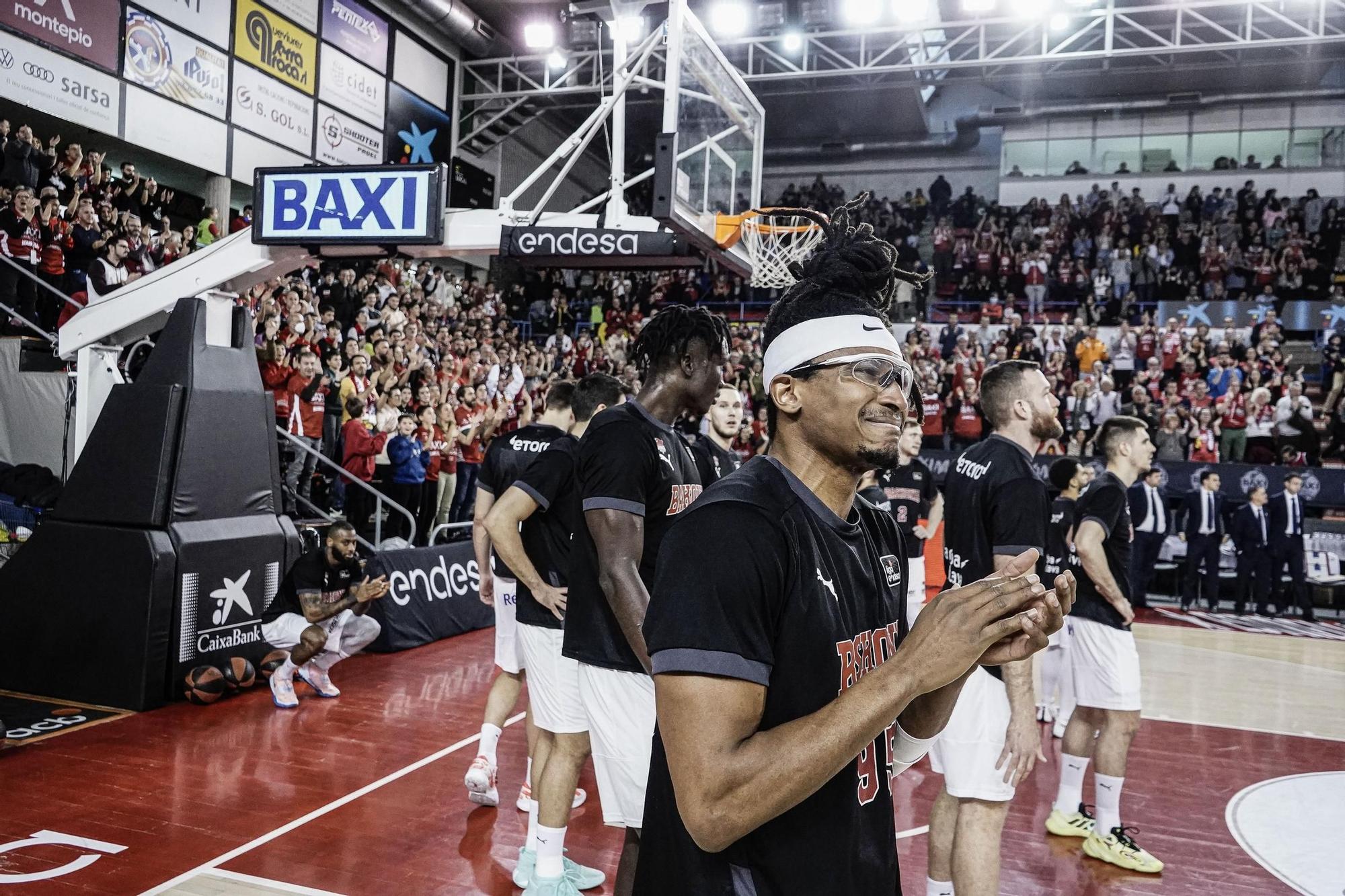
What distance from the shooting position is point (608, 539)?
3383 mm

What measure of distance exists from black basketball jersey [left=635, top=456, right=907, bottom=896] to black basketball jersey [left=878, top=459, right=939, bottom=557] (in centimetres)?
737

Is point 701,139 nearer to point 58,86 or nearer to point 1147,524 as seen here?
point 1147,524

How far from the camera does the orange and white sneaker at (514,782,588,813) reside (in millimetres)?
5125

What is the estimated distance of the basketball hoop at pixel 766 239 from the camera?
7957 millimetres

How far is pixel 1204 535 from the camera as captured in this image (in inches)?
555

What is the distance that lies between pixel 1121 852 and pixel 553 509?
3159mm

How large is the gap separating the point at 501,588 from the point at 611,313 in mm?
16705

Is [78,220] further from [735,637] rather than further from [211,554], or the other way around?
[735,637]

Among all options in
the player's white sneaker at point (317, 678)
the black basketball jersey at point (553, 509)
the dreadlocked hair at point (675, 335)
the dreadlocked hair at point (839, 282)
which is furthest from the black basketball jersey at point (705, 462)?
the player's white sneaker at point (317, 678)

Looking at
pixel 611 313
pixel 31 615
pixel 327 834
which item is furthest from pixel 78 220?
pixel 611 313

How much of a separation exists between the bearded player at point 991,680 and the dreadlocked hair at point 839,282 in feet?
5.49

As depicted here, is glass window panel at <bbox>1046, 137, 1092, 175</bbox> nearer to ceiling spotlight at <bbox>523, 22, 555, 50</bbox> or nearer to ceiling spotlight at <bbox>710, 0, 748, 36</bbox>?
ceiling spotlight at <bbox>710, 0, 748, 36</bbox>

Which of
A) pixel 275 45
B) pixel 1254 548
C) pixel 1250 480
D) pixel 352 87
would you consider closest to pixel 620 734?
pixel 1254 548

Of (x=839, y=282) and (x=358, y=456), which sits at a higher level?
(x=839, y=282)
